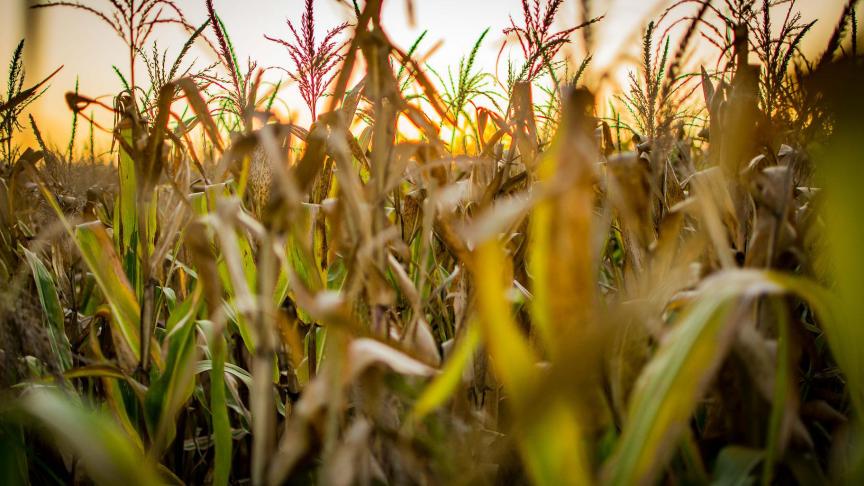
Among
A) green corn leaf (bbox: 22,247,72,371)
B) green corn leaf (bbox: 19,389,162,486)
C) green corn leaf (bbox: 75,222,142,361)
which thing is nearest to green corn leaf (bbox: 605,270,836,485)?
green corn leaf (bbox: 19,389,162,486)

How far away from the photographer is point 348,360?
345 mm

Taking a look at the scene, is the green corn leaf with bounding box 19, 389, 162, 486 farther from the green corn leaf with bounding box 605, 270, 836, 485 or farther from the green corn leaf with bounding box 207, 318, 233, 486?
the green corn leaf with bounding box 605, 270, 836, 485

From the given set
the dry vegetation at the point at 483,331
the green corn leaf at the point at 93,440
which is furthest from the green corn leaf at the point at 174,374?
the green corn leaf at the point at 93,440

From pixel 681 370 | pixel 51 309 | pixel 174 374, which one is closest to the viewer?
pixel 681 370

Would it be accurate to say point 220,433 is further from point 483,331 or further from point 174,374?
point 483,331

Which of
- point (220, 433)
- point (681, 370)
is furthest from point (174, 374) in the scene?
point (681, 370)

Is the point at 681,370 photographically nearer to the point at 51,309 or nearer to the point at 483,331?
the point at 483,331

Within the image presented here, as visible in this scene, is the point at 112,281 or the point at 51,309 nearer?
the point at 112,281

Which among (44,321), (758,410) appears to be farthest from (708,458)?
(44,321)

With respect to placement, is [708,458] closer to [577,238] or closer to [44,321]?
[577,238]

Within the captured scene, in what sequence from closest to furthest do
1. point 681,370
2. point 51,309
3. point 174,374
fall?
point 681,370 < point 174,374 < point 51,309

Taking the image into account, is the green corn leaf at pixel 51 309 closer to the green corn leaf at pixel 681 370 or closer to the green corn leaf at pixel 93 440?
the green corn leaf at pixel 93 440

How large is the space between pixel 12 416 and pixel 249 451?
1.07 ft

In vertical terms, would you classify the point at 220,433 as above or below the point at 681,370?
below
